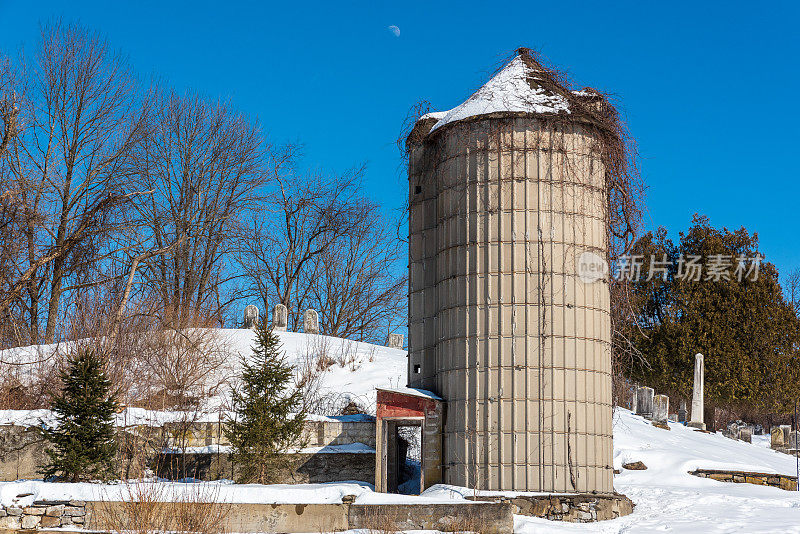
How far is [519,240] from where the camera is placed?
53.5ft

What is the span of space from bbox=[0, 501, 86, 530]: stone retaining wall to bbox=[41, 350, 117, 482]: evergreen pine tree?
6.77 ft

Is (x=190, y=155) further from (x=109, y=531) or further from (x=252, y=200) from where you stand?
(x=109, y=531)

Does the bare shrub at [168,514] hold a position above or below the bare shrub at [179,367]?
below

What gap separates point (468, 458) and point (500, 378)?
1.61 metres

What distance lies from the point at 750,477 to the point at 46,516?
47.9ft

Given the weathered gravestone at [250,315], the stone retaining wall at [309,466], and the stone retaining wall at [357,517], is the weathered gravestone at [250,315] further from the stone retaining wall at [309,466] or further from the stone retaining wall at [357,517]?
the stone retaining wall at [357,517]

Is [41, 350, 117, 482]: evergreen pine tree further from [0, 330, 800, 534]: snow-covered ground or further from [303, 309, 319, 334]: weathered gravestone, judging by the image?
[303, 309, 319, 334]: weathered gravestone

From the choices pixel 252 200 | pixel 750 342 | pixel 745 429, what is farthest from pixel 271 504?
pixel 750 342

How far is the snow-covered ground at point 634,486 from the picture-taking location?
524 inches

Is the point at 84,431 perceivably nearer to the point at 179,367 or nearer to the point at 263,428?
the point at 263,428

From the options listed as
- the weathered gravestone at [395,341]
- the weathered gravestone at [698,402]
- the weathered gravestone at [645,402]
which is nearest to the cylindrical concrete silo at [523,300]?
the weathered gravestone at [645,402]

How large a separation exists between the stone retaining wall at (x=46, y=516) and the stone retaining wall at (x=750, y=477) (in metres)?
12.8

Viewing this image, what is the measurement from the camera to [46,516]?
13.1 m
